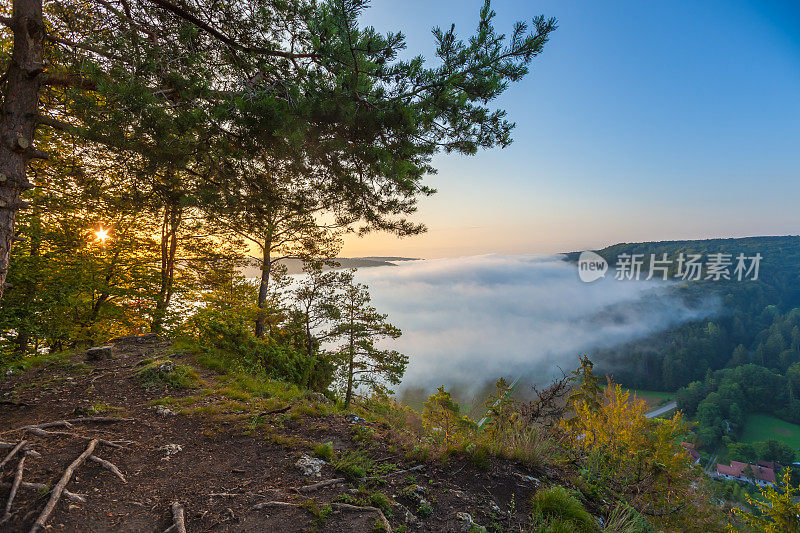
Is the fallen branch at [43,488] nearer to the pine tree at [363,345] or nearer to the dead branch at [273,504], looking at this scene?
the dead branch at [273,504]

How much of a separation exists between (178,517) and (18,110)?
17.4ft

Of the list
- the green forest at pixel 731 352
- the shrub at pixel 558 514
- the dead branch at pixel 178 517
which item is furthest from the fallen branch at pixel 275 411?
the green forest at pixel 731 352

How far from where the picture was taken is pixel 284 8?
4605 millimetres

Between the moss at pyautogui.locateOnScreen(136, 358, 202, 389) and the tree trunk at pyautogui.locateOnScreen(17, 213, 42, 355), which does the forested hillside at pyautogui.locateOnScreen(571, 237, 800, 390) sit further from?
the tree trunk at pyautogui.locateOnScreen(17, 213, 42, 355)

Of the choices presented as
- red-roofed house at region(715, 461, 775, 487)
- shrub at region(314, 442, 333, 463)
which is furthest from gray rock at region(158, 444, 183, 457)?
red-roofed house at region(715, 461, 775, 487)

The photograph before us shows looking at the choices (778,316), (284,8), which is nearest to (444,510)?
(284,8)

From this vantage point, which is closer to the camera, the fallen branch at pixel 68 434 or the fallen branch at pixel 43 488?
the fallen branch at pixel 43 488

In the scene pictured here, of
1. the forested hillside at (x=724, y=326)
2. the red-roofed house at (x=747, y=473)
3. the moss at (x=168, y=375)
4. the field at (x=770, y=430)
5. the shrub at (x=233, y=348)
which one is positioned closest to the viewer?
the moss at (x=168, y=375)

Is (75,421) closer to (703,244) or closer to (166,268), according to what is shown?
(166,268)

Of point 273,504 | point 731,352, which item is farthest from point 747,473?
point 273,504

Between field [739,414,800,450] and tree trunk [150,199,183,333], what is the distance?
124611mm

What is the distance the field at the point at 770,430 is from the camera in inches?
3172

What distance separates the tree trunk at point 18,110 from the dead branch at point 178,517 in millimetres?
3519

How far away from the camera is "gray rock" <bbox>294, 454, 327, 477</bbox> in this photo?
154 inches
